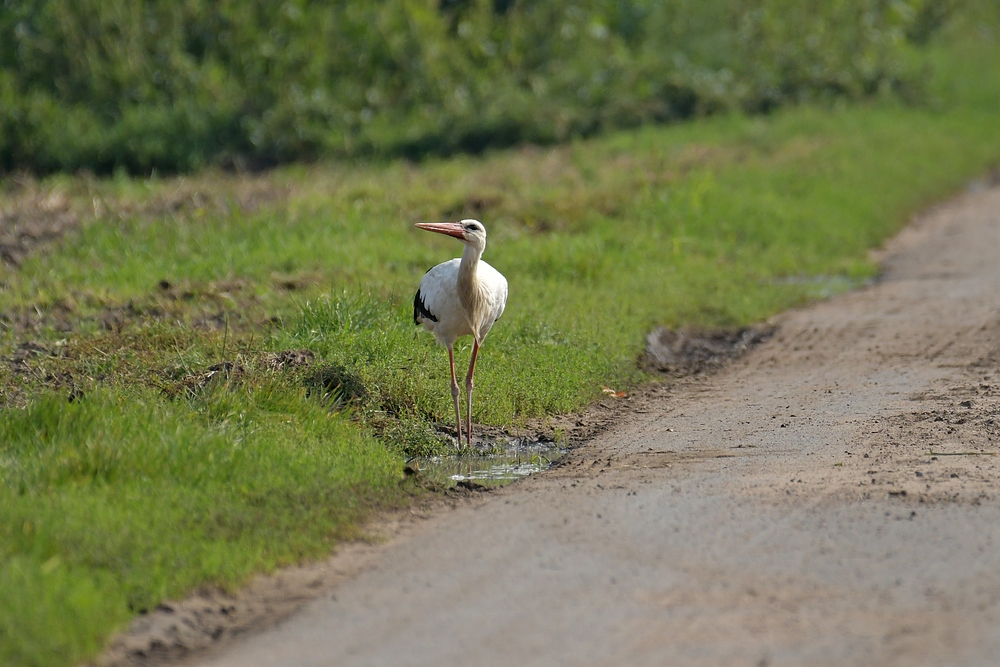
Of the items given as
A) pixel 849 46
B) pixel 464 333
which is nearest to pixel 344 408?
pixel 464 333

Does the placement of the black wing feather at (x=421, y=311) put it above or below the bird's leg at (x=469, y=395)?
above

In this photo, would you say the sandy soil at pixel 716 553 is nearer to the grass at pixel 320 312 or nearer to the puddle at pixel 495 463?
the puddle at pixel 495 463

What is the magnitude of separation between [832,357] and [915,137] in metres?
12.2

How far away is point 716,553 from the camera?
5625 mm

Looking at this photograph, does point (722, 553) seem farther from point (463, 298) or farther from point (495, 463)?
Answer: point (463, 298)

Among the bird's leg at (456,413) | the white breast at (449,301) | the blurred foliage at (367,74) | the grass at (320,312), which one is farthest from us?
the blurred foliage at (367,74)

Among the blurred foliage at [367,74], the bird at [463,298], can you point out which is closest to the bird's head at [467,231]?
the bird at [463,298]

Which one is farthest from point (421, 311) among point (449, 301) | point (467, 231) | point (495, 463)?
point (495, 463)

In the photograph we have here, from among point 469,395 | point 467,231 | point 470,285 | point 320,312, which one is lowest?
point 469,395

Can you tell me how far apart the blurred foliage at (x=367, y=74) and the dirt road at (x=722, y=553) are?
14.0 meters

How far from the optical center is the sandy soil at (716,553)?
472 cm

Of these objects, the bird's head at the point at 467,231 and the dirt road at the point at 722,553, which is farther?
the bird's head at the point at 467,231

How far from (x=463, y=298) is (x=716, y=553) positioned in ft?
9.96

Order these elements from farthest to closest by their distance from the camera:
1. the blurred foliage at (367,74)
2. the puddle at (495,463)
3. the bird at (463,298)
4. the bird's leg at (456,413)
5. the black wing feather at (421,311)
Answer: the blurred foliage at (367,74), the black wing feather at (421,311), the bird's leg at (456,413), the bird at (463,298), the puddle at (495,463)
